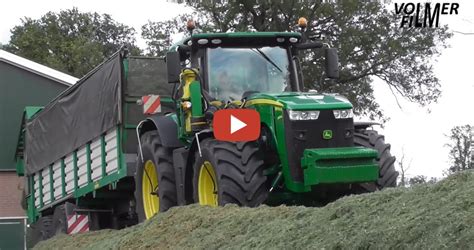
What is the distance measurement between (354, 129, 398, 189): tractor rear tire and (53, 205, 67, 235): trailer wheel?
22.0 ft

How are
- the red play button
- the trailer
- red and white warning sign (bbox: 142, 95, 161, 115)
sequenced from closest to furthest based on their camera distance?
the red play button → red and white warning sign (bbox: 142, 95, 161, 115) → the trailer

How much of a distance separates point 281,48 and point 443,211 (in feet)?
20.0

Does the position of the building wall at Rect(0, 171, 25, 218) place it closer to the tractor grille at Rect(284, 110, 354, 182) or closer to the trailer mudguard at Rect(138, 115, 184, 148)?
the trailer mudguard at Rect(138, 115, 184, 148)

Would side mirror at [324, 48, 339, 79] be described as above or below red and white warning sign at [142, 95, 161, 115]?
above

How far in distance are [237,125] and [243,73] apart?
1.07 meters

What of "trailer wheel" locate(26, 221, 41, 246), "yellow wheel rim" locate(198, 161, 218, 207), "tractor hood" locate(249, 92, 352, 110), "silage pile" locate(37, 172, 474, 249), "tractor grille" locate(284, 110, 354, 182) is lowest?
"trailer wheel" locate(26, 221, 41, 246)

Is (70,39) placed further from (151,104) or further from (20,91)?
(151,104)

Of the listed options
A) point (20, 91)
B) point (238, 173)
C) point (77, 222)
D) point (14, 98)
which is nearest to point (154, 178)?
point (238, 173)

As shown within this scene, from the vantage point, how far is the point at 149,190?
464 inches

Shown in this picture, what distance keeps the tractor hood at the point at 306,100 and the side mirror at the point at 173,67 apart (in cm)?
105

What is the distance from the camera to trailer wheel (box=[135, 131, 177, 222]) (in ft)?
35.7

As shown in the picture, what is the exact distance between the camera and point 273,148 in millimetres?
9820

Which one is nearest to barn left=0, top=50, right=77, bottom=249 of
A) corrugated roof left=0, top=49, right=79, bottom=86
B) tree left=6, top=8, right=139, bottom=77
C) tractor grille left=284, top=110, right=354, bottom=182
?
corrugated roof left=0, top=49, right=79, bottom=86

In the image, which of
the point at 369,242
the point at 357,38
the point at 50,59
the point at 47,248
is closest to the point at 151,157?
the point at 47,248
